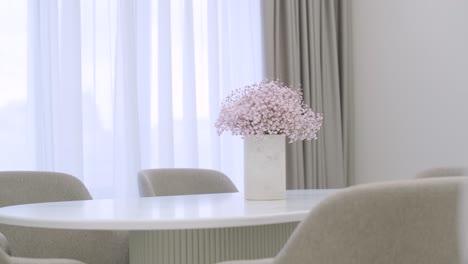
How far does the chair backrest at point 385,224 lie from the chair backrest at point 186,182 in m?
1.78

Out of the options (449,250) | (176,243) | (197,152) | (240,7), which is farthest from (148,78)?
(449,250)

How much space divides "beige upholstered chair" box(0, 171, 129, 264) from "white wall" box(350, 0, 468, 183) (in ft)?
6.81

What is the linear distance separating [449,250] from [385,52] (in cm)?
332

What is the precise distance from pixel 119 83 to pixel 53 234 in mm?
1334

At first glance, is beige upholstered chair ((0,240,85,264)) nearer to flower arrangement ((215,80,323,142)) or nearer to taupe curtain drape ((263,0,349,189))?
flower arrangement ((215,80,323,142))

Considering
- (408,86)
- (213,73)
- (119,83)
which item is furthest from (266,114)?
(408,86)

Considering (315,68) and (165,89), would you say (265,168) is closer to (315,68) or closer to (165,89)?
(165,89)

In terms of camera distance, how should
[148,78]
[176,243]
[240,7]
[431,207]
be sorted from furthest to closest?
[240,7] < [148,78] < [176,243] < [431,207]

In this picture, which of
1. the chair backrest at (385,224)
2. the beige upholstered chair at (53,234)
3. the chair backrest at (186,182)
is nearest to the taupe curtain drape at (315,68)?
the chair backrest at (186,182)

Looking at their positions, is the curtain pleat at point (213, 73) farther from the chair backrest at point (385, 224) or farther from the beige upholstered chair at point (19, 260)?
the chair backrest at point (385, 224)

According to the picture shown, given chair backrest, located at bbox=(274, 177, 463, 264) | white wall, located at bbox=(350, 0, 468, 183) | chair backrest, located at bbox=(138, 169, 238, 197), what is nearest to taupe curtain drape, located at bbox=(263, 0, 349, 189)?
white wall, located at bbox=(350, 0, 468, 183)

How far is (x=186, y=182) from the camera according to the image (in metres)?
3.03

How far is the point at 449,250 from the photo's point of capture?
1195 mm

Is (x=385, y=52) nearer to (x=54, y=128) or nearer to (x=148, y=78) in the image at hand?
(x=148, y=78)
